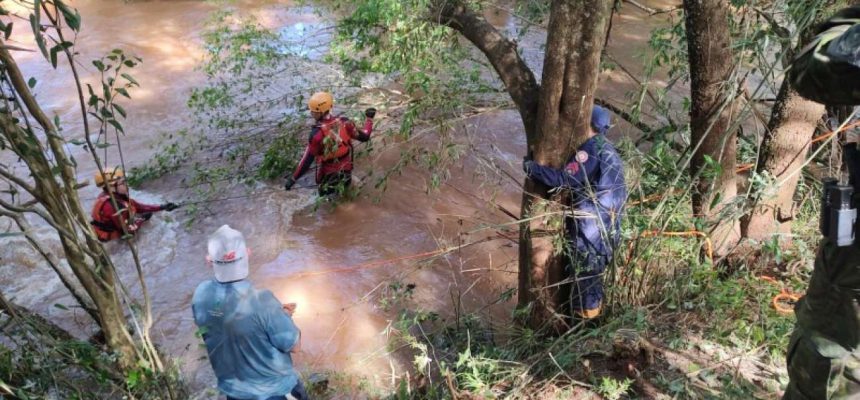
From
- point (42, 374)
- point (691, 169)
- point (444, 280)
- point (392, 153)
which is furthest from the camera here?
point (392, 153)

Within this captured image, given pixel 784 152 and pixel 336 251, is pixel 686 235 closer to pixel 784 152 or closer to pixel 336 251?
pixel 784 152

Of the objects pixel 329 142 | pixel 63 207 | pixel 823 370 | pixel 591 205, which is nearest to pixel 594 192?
pixel 591 205

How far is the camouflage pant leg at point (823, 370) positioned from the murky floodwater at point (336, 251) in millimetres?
2032

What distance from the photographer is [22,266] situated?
6.48m

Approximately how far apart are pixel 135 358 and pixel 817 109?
4.48 m

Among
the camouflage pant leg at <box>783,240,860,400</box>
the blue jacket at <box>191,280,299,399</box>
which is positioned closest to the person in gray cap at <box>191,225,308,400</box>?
the blue jacket at <box>191,280,299,399</box>

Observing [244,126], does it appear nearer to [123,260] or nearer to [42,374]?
[123,260]

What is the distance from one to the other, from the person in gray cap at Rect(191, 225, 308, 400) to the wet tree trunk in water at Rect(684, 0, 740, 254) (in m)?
2.64

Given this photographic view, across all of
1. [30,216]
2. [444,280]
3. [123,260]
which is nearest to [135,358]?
[444,280]

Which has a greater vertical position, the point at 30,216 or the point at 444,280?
the point at 444,280

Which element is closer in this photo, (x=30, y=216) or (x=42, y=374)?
(x=42, y=374)

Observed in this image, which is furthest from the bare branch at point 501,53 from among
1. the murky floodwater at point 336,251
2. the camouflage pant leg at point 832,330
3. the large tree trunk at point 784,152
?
the camouflage pant leg at point 832,330

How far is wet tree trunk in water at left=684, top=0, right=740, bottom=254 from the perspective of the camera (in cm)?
393

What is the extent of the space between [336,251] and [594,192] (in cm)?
340
